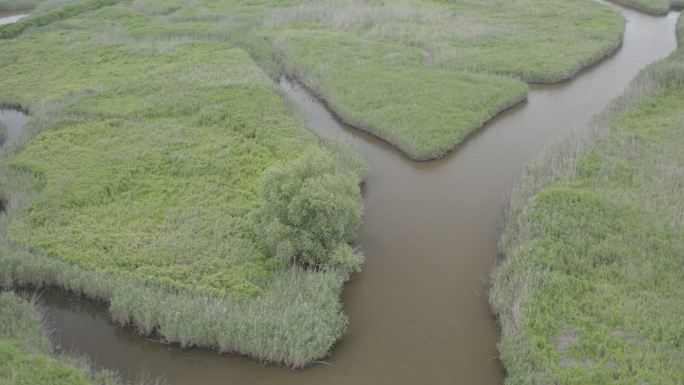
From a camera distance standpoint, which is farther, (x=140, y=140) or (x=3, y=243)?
(x=140, y=140)

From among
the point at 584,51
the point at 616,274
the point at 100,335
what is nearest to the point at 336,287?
the point at 100,335

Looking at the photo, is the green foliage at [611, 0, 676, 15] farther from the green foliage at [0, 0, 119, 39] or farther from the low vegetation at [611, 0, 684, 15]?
the green foliage at [0, 0, 119, 39]

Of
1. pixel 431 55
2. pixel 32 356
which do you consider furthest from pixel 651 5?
pixel 32 356

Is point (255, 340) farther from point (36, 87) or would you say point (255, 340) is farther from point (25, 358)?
point (36, 87)

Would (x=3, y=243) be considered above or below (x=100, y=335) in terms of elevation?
above

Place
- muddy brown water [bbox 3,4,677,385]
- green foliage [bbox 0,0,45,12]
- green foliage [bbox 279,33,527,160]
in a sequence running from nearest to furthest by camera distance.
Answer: muddy brown water [bbox 3,4,677,385]
green foliage [bbox 279,33,527,160]
green foliage [bbox 0,0,45,12]

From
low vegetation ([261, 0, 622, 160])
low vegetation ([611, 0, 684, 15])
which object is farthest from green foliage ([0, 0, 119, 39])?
low vegetation ([611, 0, 684, 15])
